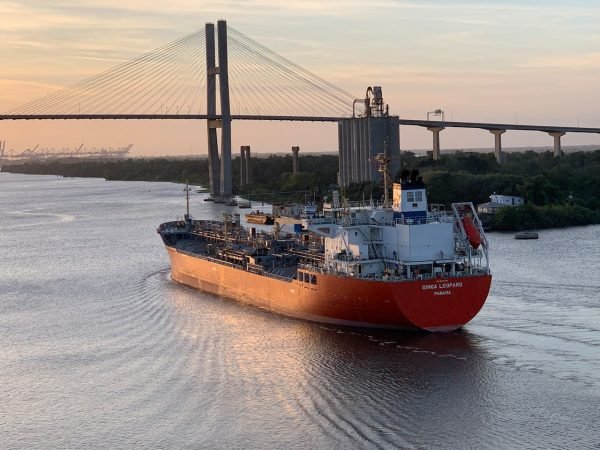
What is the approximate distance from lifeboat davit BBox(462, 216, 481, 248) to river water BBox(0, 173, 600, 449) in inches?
56.8

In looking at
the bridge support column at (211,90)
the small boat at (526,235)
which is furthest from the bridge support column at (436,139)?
the small boat at (526,235)

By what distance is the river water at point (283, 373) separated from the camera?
12.3 meters

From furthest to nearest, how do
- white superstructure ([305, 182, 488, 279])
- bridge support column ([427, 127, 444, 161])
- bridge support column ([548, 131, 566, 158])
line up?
bridge support column ([548, 131, 566, 158]) → bridge support column ([427, 127, 444, 161]) → white superstructure ([305, 182, 488, 279])

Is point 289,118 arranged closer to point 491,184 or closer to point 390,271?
point 491,184

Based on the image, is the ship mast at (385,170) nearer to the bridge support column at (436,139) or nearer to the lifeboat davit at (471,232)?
the lifeboat davit at (471,232)

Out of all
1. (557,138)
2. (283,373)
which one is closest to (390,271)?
(283,373)

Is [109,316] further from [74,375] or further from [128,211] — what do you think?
[128,211]

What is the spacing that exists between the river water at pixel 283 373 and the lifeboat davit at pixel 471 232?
56.8 inches

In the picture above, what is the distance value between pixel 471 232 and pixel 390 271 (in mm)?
1890

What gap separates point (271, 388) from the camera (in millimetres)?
14164

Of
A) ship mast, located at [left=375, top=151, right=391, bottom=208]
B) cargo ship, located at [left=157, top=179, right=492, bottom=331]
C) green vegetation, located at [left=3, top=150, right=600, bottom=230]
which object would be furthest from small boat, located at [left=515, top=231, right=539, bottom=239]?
ship mast, located at [left=375, top=151, right=391, bottom=208]

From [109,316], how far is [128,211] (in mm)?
31185

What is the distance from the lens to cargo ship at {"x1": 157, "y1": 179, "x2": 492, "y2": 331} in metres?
16.6

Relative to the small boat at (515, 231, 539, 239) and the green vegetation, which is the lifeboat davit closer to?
the green vegetation
